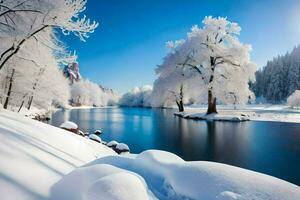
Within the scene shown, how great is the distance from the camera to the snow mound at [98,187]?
374cm

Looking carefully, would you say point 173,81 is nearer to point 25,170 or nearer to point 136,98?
point 25,170

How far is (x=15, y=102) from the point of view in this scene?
1005 inches

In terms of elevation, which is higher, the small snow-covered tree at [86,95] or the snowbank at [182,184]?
the small snow-covered tree at [86,95]

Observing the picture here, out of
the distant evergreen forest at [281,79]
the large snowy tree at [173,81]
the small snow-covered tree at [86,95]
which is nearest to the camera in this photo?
the large snowy tree at [173,81]

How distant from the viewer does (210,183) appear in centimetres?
445

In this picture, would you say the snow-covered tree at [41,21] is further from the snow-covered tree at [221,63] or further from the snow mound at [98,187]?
the snow-covered tree at [221,63]

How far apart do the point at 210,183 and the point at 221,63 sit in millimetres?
30237

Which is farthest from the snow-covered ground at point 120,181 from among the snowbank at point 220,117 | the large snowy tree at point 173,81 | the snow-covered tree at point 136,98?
the snow-covered tree at point 136,98

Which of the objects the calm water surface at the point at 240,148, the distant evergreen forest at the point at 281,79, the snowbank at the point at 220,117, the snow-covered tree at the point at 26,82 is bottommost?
the calm water surface at the point at 240,148

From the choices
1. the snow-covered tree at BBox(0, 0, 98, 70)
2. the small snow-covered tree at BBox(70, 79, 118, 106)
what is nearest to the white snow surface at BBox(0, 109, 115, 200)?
the snow-covered tree at BBox(0, 0, 98, 70)

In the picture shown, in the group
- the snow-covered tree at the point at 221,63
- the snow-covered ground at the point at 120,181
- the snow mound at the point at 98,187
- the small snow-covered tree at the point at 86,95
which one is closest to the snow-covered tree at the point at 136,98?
the small snow-covered tree at the point at 86,95

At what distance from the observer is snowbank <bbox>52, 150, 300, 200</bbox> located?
3930 mm

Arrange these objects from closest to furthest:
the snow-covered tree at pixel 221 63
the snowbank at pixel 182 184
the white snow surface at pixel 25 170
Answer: the white snow surface at pixel 25 170 → the snowbank at pixel 182 184 → the snow-covered tree at pixel 221 63

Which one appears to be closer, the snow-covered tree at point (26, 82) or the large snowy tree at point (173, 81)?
the snow-covered tree at point (26, 82)
